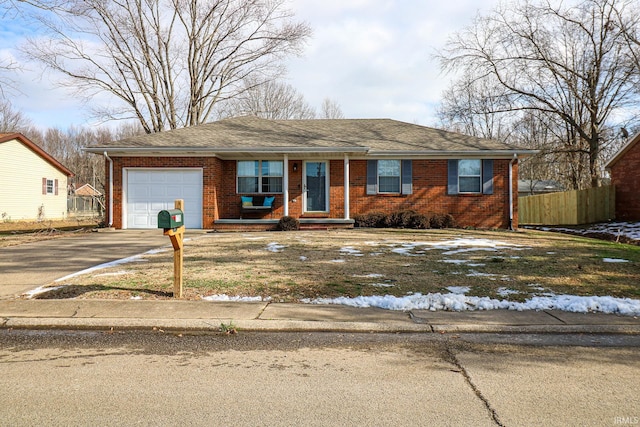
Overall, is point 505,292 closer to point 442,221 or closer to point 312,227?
point 442,221

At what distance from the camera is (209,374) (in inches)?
139

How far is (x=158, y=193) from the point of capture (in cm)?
1581

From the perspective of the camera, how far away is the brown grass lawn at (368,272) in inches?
240

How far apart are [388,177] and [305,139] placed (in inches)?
144

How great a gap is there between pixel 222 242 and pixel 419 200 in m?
8.59

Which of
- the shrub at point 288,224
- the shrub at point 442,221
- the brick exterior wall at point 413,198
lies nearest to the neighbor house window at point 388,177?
the brick exterior wall at point 413,198

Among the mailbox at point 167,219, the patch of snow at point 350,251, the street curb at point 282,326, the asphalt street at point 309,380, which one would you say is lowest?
the asphalt street at point 309,380

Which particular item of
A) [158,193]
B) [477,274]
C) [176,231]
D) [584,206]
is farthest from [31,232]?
[584,206]

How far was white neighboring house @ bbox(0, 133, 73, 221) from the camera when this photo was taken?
24.6 meters

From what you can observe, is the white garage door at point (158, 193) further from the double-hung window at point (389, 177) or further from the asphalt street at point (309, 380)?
the asphalt street at point (309, 380)

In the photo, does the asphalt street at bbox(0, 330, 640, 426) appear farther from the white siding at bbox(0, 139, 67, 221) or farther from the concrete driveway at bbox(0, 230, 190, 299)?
the white siding at bbox(0, 139, 67, 221)

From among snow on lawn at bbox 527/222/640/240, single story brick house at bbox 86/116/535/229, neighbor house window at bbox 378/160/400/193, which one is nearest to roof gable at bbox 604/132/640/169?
snow on lawn at bbox 527/222/640/240

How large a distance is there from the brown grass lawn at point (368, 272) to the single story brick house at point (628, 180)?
1281 centimetres

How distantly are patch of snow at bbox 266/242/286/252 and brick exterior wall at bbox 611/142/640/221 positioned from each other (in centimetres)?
1834
